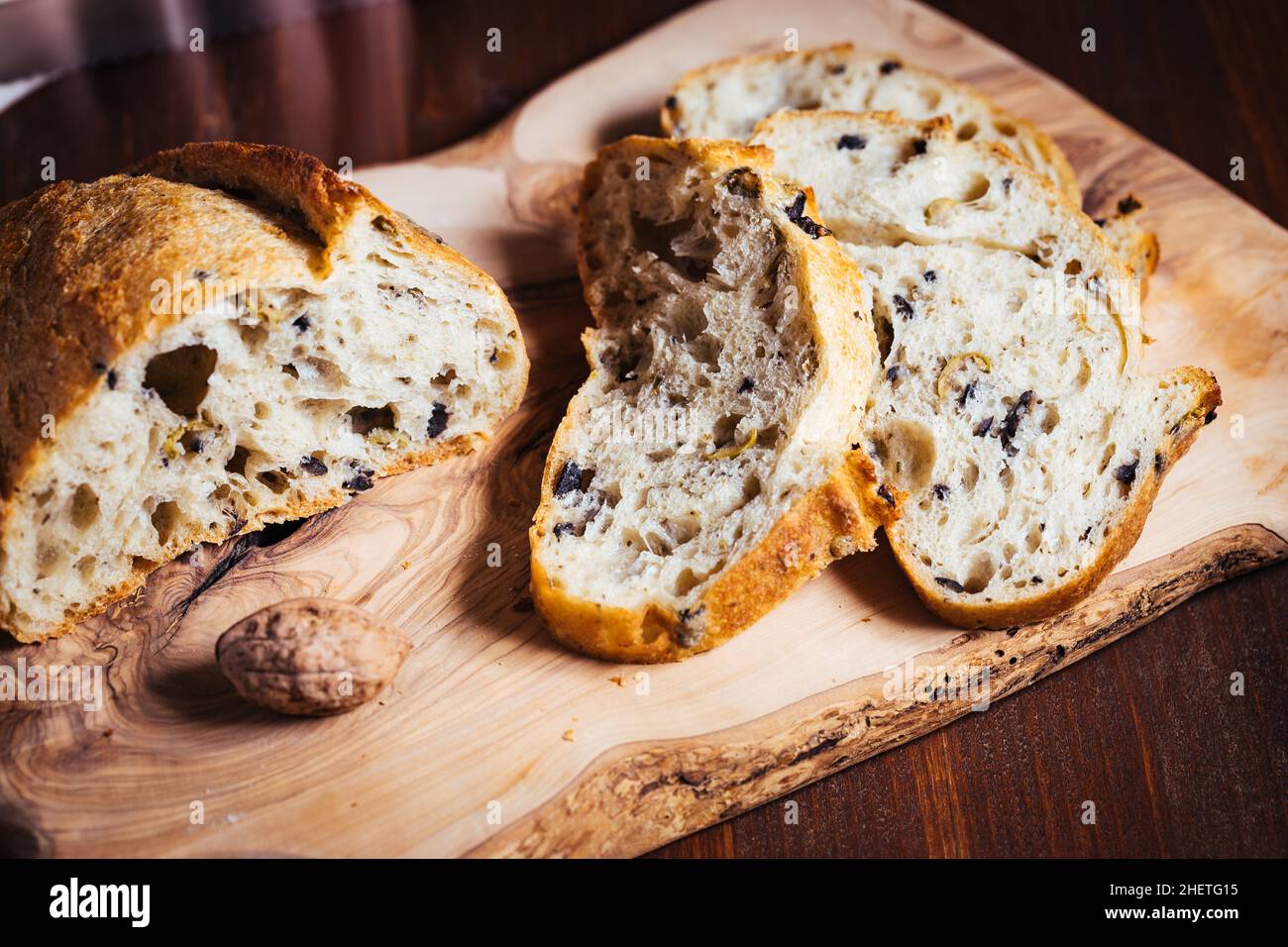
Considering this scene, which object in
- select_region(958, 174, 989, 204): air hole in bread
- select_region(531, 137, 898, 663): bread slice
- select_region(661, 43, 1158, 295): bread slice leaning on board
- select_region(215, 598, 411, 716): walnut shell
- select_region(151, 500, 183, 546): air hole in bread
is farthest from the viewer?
select_region(661, 43, 1158, 295): bread slice leaning on board

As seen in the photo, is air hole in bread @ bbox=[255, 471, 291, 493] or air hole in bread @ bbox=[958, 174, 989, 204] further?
air hole in bread @ bbox=[958, 174, 989, 204]

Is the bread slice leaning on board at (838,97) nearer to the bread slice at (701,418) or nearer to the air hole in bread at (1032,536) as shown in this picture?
the bread slice at (701,418)

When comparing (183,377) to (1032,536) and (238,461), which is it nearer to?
(238,461)

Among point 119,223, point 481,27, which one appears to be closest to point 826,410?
point 119,223

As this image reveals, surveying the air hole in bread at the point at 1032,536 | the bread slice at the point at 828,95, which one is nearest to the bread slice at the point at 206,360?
the bread slice at the point at 828,95

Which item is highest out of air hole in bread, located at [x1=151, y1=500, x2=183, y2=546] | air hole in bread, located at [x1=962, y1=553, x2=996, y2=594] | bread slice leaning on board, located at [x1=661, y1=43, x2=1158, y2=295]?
bread slice leaning on board, located at [x1=661, y1=43, x2=1158, y2=295]

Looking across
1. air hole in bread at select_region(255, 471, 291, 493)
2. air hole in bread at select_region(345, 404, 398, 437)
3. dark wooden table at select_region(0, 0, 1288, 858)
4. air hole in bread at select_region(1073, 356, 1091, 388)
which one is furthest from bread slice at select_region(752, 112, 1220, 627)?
air hole in bread at select_region(255, 471, 291, 493)

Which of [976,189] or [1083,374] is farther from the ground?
[976,189]

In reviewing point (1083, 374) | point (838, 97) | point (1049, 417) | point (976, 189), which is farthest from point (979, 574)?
point (838, 97)

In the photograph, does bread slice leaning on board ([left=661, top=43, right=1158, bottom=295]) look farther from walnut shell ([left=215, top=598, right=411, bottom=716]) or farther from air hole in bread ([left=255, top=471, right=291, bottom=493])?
walnut shell ([left=215, top=598, right=411, bottom=716])

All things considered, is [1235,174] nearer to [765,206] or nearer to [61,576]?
[765,206]
